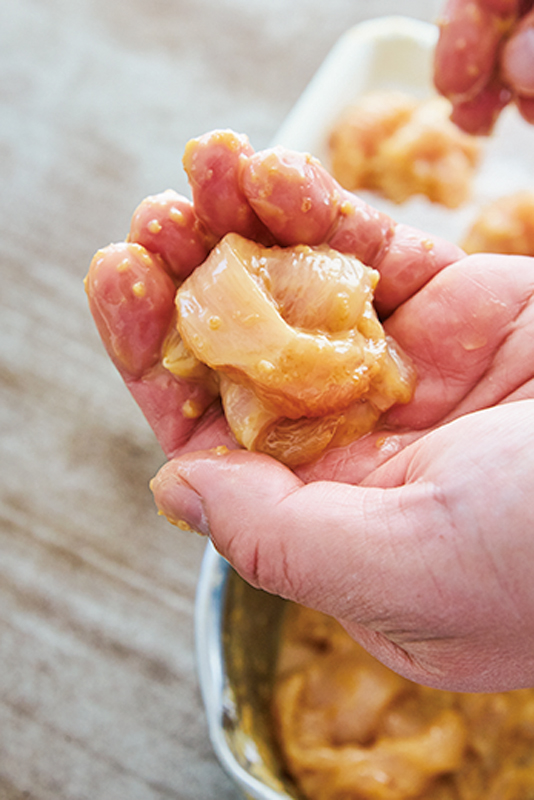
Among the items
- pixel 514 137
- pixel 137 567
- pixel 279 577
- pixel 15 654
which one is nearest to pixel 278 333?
pixel 279 577

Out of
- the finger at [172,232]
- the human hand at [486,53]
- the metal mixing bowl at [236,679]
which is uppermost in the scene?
the human hand at [486,53]

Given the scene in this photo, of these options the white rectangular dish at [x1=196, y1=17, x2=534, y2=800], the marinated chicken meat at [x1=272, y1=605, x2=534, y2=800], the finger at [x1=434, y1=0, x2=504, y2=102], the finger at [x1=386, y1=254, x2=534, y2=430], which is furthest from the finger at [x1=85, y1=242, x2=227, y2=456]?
the white rectangular dish at [x1=196, y1=17, x2=534, y2=800]

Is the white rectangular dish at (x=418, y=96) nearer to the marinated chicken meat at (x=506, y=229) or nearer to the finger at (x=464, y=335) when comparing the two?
the marinated chicken meat at (x=506, y=229)

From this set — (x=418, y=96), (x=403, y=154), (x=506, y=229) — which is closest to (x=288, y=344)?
(x=506, y=229)

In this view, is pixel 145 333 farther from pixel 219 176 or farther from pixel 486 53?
pixel 486 53

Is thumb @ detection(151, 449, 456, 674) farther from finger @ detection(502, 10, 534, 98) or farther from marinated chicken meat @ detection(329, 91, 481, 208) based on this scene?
marinated chicken meat @ detection(329, 91, 481, 208)

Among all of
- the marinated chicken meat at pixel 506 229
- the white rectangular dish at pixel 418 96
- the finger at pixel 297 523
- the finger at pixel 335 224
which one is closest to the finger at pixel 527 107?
the marinated chicken meat at pixel 506 229

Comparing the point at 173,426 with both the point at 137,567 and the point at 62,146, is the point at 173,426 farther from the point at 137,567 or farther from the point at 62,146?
the point at 62,146
